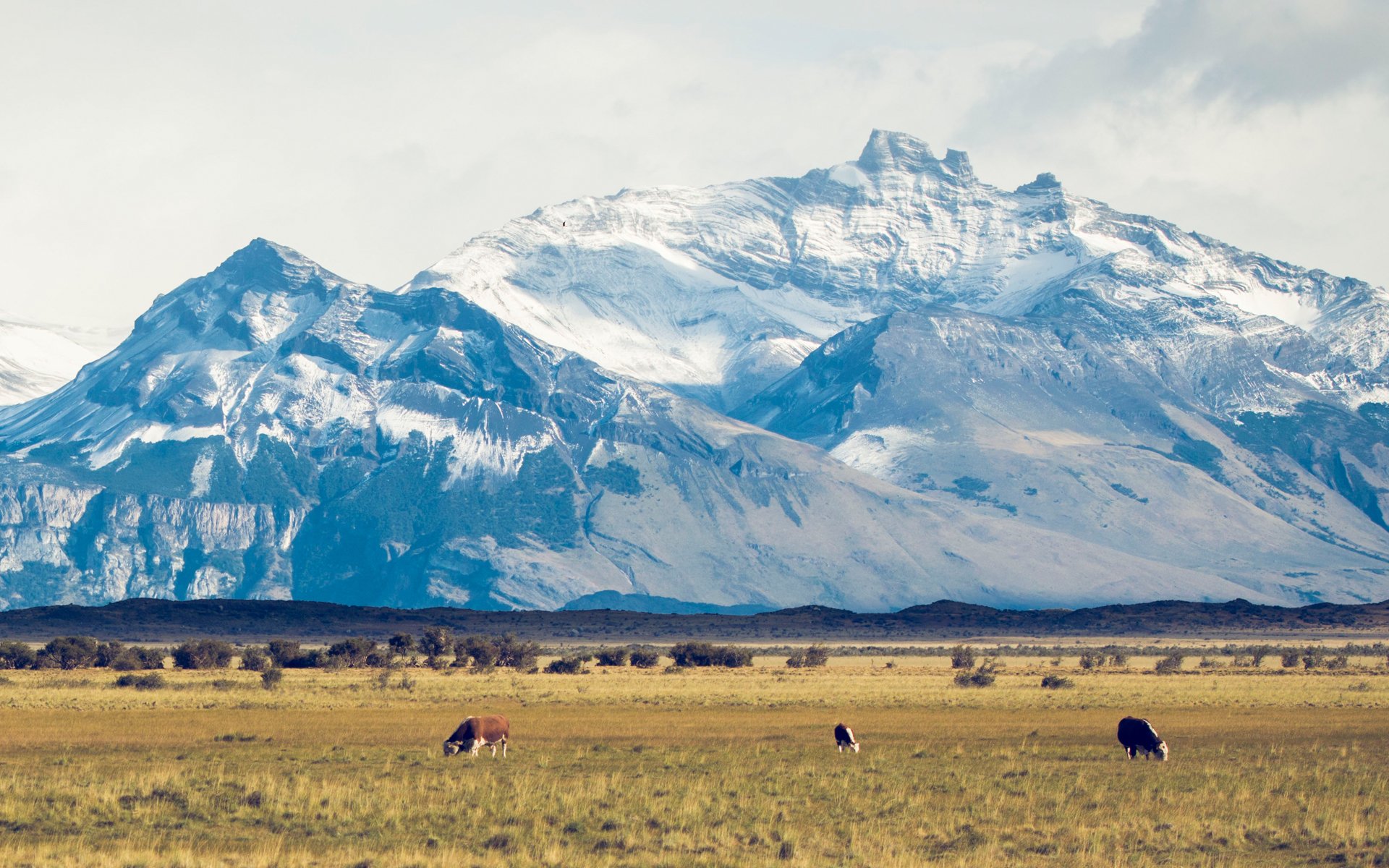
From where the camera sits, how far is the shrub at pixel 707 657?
134 metres

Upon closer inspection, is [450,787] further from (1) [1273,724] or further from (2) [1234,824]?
(1) [1273,724]

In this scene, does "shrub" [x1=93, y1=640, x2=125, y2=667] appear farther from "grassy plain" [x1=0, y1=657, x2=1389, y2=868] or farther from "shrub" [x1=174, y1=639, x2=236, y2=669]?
"grassy plain" [x1=0, y1=657, x2=1389, y2=868]

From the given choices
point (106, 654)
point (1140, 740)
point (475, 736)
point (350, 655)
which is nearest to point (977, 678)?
point (350, 655)

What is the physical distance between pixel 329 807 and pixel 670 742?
67.1 feet

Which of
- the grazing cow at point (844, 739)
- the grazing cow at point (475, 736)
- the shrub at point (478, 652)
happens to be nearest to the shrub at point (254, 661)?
the shrub at point (478, 652)

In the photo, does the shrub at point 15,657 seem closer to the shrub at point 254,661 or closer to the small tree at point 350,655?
the shrub at point 254,661

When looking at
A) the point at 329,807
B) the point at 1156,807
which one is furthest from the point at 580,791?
the point at 1156,807

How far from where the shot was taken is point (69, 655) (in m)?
121

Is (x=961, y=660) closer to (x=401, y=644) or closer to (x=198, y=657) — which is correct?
(x=401, y=644)

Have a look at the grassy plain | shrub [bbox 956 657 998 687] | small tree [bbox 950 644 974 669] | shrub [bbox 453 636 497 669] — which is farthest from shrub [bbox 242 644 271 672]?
small tree [bbox 950 644 974 669]

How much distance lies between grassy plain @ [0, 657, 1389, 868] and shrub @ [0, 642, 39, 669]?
3384 centimetres

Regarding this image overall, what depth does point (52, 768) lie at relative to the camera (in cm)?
5372

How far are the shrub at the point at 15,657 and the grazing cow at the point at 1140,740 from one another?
81.0 meters

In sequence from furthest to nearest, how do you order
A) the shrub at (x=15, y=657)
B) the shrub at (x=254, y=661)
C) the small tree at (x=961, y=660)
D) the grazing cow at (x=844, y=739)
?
the small tree at (x=961, y=660) < the shrub at (x=15, y=657) < the shrub at (x=254, y=661) < the grazing cow at (x=844, y=739)
